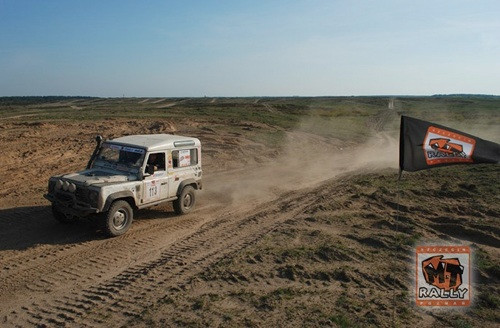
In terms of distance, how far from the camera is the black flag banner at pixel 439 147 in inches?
229

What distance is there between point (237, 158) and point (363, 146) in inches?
398

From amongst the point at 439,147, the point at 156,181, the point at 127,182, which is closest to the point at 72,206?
the point at 127,182

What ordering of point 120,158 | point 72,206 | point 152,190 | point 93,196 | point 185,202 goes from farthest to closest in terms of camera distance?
point 185,202, point 120,158, point 152,190, point 72,206, point 93,196

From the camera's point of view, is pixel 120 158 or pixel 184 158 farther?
pixel 184 158

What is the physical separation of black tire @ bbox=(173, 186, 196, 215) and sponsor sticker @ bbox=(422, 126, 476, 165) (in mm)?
6890

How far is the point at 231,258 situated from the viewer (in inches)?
318

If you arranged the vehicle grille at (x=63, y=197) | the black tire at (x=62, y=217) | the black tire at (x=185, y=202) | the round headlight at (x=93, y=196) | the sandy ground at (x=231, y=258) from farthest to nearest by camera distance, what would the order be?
the black tire at (x=185, y=202) < the black tire at (x=62, y=217) < the vehicle grille at (x=63, y=197) < the round headlight at (x=93, y=196) < the sandy ground at (x=231, y=258)

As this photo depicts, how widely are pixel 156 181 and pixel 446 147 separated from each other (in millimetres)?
6772

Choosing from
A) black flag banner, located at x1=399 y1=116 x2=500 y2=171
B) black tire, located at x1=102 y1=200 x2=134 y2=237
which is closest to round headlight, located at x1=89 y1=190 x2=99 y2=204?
black tire, located at x1=102 y1=200 x2=134 y2=237

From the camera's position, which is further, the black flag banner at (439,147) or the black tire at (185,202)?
the black tire at (185,202)

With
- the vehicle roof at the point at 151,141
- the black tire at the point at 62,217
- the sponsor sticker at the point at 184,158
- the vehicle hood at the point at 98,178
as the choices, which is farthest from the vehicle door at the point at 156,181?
the black tire at the point at 62,217

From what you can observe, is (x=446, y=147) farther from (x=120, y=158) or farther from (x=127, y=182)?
(x=120, y=158)

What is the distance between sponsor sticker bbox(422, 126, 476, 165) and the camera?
5840 millimetres

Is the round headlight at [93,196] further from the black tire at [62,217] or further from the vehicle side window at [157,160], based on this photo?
the vehicle side window at [157,160]
